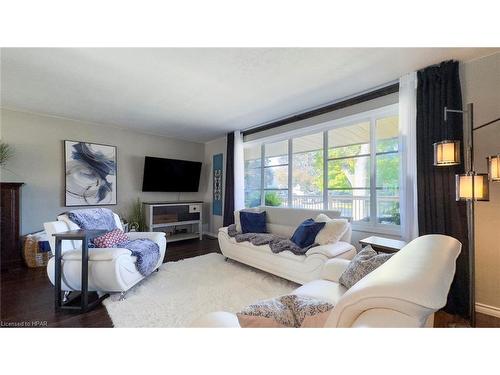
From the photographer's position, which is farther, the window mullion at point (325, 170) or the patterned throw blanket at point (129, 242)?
the window mullion at point (325, 170)

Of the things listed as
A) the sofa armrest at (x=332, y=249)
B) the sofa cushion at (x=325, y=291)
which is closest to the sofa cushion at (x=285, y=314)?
the sofa cushion at (x=325, y=291)

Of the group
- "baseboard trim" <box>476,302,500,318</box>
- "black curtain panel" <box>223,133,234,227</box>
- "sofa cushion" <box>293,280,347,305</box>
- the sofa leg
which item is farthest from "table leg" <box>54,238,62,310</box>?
"baseboard trim" <box>476,302,500,318</box>

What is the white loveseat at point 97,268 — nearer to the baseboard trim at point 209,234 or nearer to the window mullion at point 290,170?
the window mullion at point 290,170

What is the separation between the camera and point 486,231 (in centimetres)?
194

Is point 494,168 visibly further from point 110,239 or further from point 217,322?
point 110,239

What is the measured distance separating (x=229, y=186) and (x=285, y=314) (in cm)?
366

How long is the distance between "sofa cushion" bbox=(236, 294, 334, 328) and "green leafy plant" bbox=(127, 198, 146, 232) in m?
3.92

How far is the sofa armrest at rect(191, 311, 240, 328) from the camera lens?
837 mm

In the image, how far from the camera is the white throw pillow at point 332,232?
2416 mm

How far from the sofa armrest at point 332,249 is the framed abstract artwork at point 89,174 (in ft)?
12.8

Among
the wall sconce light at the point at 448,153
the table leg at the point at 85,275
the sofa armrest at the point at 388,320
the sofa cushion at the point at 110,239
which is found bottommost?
the table leg at the point at 85,275
